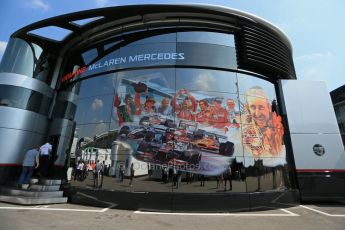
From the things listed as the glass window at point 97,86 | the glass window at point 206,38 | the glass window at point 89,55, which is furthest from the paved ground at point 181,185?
the glass window at point 89,55

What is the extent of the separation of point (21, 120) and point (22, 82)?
1.94 meters

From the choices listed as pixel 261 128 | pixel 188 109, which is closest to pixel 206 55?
pixel 188 109

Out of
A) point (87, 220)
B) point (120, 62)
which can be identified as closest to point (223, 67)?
point (120, 62)

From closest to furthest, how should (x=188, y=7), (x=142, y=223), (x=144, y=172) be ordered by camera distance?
(x=142, y=223) < (x=144, y=172) < (x=188, y=7)

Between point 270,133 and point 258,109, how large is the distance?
3.74ft

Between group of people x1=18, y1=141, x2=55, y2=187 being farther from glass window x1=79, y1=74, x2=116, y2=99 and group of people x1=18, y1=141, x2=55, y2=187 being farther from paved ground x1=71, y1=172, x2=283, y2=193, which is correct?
glass window x1=79, y1=74, x2=116, y2=99

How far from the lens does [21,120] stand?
38.8 feet

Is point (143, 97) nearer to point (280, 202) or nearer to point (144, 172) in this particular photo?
point (144, 172)

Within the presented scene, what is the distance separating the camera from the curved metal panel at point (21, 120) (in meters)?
11.5

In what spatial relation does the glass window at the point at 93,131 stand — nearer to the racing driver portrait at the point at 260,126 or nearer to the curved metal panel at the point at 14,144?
the curved metal panel at the point at 14,144

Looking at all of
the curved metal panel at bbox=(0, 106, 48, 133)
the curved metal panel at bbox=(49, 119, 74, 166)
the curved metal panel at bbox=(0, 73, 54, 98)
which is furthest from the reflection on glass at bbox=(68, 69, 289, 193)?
the curved metal panel at bbox=(0, 73, 54, 98)

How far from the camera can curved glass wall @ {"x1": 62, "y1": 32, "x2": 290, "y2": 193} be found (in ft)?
29.4

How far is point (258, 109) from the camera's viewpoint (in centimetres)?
1042

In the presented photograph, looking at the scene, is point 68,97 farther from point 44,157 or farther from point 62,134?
point 44,157
